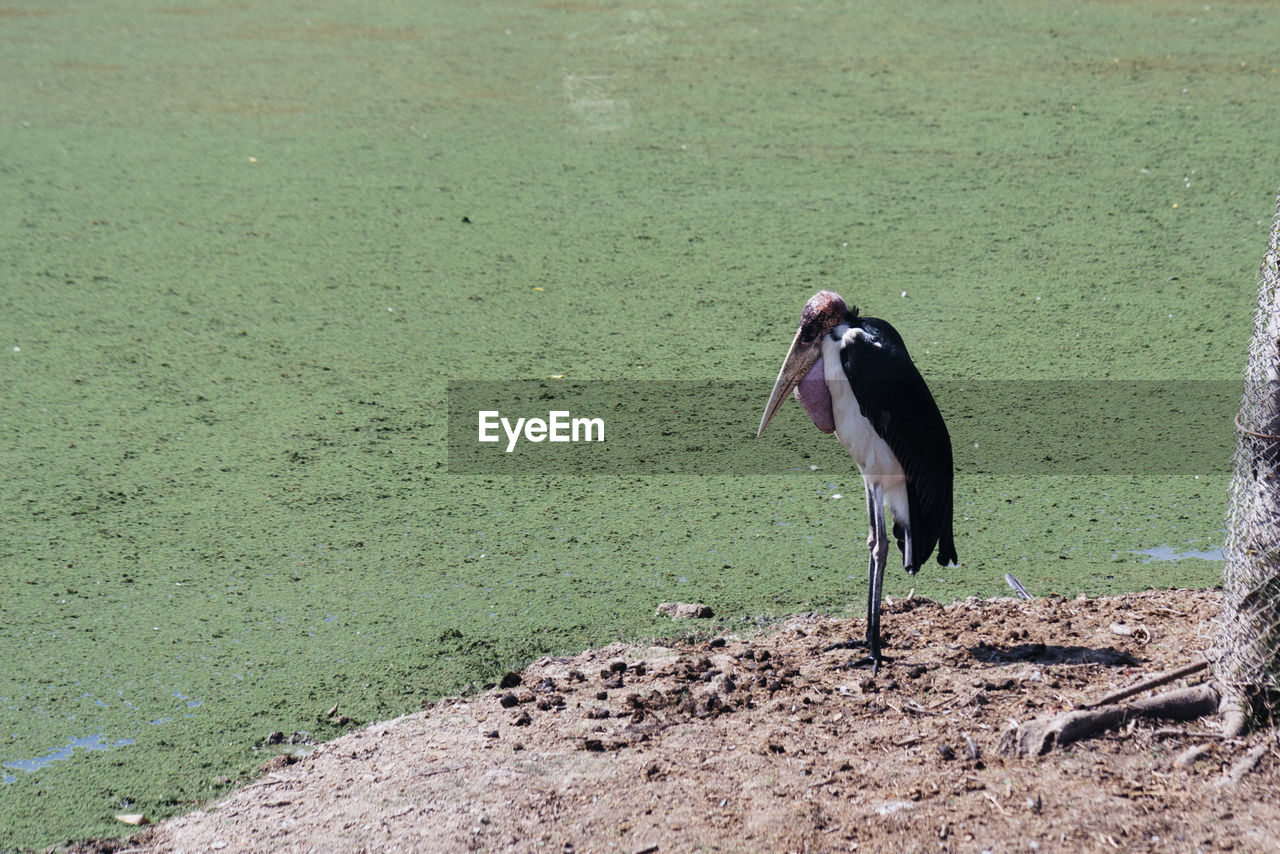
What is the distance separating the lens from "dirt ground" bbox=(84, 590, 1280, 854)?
2.73 metres

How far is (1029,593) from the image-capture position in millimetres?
4082

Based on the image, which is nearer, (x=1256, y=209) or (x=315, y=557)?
(x=315, y=557)

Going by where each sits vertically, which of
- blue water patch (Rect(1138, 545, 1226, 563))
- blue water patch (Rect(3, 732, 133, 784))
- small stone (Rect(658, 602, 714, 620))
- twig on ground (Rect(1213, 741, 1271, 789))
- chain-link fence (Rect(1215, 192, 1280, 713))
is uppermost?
chain-link fence (Rect(1215, 192, 1280, 713))

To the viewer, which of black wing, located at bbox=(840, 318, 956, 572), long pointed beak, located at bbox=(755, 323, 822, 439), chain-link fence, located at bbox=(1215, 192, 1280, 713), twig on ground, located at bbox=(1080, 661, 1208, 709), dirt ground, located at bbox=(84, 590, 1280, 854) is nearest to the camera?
dirt ground, located at bbox=(84, 590, 1280, 854)

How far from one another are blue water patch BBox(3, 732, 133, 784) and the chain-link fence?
2617mm

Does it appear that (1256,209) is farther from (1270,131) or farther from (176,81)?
(176,81)

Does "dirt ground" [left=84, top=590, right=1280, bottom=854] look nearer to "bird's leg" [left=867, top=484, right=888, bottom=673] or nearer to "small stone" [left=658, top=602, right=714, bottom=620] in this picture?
"bird's leg" [left=867, top=484, right=888, bottom=673]

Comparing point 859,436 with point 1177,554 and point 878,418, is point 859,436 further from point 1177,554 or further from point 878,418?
point 1177,554

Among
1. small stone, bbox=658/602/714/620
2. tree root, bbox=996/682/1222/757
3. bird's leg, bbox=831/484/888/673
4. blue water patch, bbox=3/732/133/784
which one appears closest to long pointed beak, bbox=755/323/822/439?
bird's leg, bbox=831/484/888/673

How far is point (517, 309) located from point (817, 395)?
9.79ft

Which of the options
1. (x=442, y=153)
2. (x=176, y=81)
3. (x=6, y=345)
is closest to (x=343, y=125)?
(x=442, y=153)

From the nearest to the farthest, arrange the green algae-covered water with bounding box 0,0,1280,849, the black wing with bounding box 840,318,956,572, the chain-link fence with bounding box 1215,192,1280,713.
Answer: the chain-link fence with bounding box 1215,192,1280,713
the black wing with bounding box 840,318,956,572
the green algae-covered water with bounding box 0,0,1280,849

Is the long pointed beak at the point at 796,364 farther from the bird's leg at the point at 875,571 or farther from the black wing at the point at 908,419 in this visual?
the bird's leg at the point at 875,571

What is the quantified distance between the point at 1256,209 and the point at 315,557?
5.30 metres
